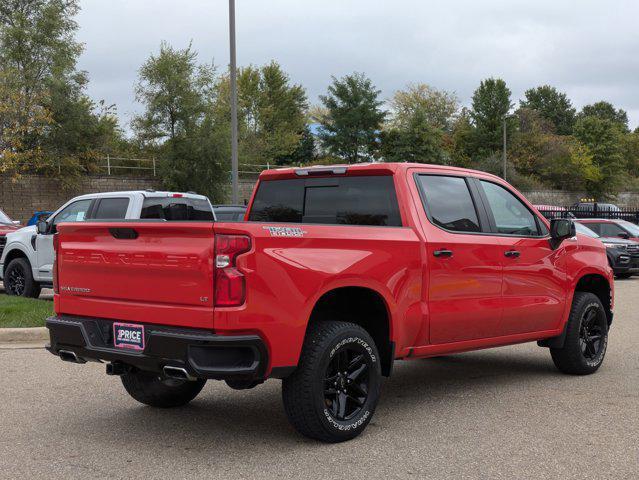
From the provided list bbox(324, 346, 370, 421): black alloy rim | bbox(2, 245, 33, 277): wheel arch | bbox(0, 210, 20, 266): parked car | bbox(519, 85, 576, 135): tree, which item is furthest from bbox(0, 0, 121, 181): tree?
bbox(519, 85, 576, 135): tree

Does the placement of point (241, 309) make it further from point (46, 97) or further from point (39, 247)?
point (46, 97)

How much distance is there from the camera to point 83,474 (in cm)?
467

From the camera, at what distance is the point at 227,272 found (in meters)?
4.75

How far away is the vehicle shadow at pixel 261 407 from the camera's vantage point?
5512mm

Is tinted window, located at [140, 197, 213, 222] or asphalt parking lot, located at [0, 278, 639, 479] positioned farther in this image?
tinted window, located at [140, 197, 213, 222]

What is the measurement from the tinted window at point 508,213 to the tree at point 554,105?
5147 inches

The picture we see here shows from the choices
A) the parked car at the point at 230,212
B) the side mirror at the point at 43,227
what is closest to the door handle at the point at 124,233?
the side mirror at the point at 43,227

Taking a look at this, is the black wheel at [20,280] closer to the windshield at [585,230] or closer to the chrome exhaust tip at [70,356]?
the chrome exhaust tip at [70,356]

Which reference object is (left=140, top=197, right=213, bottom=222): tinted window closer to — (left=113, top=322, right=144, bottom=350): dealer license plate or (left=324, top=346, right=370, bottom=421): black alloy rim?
(left=113, top=322, right=144, bottom=350): dealer license plate

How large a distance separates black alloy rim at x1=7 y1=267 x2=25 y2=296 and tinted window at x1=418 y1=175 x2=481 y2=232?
9.63 meters

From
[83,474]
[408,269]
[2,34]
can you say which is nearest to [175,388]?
[83,474]

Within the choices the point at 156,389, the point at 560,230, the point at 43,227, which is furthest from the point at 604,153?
the point at 156,389

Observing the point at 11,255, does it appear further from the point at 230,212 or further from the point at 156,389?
the point at 156,389

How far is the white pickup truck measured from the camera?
463 inches
